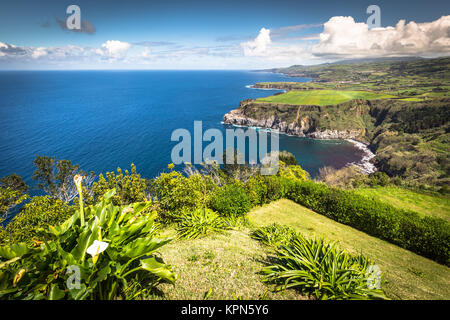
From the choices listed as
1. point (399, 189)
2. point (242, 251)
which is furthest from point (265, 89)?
point (242, 251)

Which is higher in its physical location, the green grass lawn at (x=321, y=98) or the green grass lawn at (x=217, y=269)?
the green grass lawn at (x=321, y=98)

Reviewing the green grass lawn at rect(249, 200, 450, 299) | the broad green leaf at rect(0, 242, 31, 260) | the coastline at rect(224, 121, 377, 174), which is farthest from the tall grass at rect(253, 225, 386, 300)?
the coastline at rect(224, 121, 377, 174)

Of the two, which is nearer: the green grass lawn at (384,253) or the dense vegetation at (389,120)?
the green grass lawn at (384,253)

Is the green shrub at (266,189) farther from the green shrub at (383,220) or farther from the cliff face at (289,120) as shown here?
the cliff face at (289,120)

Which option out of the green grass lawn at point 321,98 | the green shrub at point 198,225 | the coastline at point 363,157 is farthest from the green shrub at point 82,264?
the green grass lawn at point 321,98
